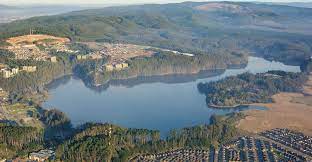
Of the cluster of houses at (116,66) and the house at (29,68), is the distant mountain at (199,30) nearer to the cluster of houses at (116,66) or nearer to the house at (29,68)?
the house at (29,68)

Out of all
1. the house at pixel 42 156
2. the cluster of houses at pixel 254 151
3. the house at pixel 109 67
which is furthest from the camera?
the house at pixel 109 67

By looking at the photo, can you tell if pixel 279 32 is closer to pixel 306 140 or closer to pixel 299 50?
pixel 299 50

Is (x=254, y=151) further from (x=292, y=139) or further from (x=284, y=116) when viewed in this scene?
(x=284, y=116)

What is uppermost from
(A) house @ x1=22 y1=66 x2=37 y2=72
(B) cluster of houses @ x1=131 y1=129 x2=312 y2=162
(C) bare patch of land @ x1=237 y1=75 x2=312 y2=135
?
(A) house @ x1=22 y1=66 x2=37 y2=72

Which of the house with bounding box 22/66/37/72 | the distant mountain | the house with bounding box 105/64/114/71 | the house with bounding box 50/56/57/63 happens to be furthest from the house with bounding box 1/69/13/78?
the distant mountain

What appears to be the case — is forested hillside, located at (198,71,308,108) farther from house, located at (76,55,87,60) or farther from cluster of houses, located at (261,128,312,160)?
house, located at (76,55,87,60)

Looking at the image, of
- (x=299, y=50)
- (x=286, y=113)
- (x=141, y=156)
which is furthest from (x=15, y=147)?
(x=299, y=50)

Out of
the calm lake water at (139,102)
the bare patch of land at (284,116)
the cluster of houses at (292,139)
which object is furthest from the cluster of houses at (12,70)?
A: the cluster of houses at (292,139)
